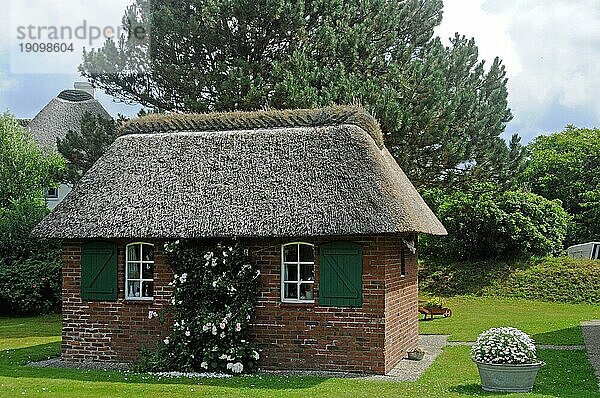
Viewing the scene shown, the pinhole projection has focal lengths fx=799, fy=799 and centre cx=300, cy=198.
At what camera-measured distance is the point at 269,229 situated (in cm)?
1476

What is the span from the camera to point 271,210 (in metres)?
15.1

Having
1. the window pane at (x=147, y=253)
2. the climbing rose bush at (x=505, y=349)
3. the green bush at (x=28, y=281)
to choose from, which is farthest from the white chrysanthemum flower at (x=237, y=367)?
the green bush at (x=28, y=281)

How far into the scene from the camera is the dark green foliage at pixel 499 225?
108 feet

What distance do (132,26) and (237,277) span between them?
1406 centimetres

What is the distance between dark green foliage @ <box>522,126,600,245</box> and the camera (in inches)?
1670

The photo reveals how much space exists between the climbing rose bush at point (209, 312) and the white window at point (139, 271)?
0.74m

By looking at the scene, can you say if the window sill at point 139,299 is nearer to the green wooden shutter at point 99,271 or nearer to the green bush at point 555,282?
the green wooden shutter at point 99,271

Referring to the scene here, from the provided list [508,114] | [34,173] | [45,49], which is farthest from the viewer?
[34,173]

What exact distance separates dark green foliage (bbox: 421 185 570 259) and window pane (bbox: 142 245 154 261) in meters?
19.2

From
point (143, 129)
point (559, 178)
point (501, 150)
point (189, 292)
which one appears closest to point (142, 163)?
point (143, 129)

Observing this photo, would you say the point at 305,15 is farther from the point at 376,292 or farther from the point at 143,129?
the point at 376,292

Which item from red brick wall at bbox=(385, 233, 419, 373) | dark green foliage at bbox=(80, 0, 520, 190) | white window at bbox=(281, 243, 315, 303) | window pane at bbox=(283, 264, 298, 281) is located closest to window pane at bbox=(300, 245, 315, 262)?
white window at bbox=(281, 243, 315, 303)

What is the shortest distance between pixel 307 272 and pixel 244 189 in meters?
2.09

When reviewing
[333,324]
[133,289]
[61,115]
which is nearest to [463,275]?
[333,324]
